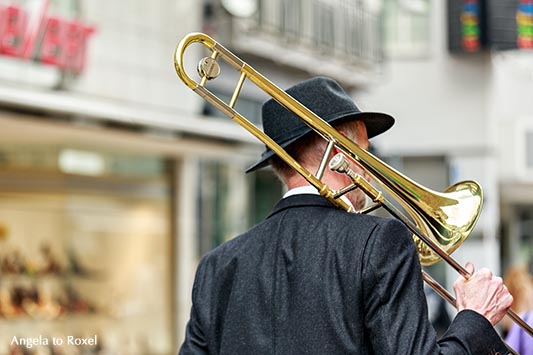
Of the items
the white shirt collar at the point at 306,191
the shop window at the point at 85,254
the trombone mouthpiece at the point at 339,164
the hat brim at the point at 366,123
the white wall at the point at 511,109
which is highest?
the white wall at the point at 511,109

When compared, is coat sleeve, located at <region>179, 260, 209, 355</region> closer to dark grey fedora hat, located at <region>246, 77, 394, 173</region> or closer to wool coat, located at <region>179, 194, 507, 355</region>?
wool coat, located at <region>179, 194, 507, 355</region>

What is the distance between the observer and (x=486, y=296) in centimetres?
293

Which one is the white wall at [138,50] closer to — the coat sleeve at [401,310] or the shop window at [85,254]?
the shop window at [85,254]

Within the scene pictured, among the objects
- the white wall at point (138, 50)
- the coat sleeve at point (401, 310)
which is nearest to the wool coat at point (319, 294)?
the coat sleeve at point (401, 310)

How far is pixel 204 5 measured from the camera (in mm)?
14711

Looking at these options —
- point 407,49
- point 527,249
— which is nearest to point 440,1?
point 407,49

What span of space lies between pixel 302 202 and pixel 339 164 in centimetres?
23

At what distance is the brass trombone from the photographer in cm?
301

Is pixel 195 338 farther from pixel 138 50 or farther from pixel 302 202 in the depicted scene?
pixel 138 50

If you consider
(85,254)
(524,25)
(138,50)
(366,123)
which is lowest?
(85,254)

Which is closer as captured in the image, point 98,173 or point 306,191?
point 306,191

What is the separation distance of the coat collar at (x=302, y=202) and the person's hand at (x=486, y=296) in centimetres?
40

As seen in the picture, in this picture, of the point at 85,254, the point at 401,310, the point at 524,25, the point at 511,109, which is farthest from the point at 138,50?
the point at 511,109

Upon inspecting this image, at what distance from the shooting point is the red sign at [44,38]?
1033 cm
